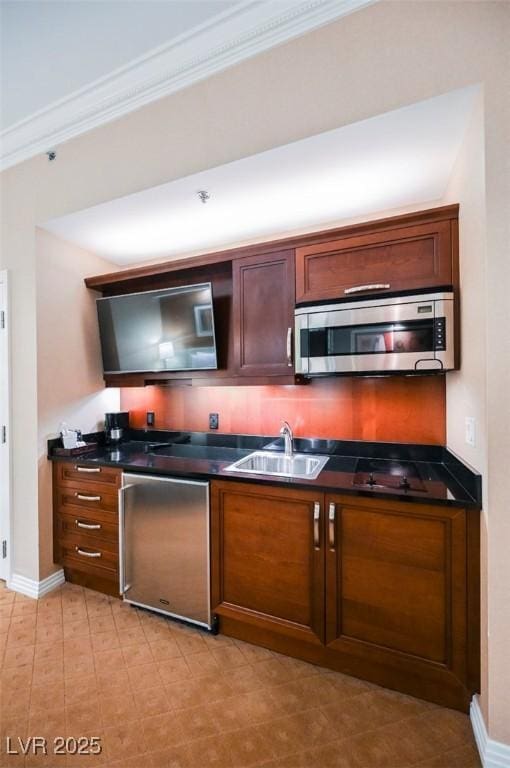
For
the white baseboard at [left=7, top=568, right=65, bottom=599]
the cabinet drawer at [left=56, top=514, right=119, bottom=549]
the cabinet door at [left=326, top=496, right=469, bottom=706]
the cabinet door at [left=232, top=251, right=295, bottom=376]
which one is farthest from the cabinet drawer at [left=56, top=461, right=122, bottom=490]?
the cabinet door at [left=326, top=496, right=469, bottom=706]

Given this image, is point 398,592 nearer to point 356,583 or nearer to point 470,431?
point 356,583

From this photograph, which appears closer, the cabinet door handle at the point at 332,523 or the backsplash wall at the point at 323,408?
the cabinet door handle at the point at 332,523

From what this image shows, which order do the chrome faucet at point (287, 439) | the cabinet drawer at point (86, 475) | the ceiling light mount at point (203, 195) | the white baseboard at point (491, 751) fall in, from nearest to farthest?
the white baseboard at point (491, 751)
the ceiling light mount at point (203, 195)
the cabinet drawer at point (86, 475)
the chrome faucet at point (287, 439)

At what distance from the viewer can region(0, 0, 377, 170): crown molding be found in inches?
56.3

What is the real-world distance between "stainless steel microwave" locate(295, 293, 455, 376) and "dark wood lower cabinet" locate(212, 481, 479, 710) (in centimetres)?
66

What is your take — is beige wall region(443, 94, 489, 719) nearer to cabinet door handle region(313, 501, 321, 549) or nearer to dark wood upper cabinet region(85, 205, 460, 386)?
dark wood upper cabinet region(85, 205, 460, 386)

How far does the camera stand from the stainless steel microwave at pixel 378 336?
1.57 meters

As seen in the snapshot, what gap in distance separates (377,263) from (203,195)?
102cm

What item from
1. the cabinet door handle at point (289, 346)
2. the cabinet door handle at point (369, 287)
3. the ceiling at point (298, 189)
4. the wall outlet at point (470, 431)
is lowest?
the wall outlet at point (470, 431)

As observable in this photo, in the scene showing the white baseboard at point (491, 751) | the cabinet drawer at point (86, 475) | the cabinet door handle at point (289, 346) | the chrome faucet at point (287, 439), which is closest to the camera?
the white baseboard at point (491, 751)

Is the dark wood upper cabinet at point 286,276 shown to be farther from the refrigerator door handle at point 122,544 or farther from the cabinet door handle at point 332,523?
the refrigerator door handle at point 122,544

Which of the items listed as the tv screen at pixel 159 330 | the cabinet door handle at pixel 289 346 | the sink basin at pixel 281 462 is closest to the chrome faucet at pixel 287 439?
the sink basin at pixel 281 462

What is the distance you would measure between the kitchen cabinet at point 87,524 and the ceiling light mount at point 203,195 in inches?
66.6

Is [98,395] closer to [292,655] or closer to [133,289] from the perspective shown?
[133,289]
